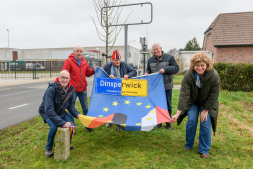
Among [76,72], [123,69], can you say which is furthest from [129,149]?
[76,72]

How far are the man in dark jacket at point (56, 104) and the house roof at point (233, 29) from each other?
20296mm

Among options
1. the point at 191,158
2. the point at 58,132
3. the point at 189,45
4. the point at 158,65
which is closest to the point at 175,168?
the point at 191,158

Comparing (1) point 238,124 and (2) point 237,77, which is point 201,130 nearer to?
(1) point 238,124

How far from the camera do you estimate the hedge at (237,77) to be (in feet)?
35.3

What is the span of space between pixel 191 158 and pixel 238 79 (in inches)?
339

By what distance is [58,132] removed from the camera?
3.65m

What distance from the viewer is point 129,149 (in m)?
4.23

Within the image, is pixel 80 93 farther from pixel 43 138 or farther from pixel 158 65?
pixel 158 65

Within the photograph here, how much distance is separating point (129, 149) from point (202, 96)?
1735 mm

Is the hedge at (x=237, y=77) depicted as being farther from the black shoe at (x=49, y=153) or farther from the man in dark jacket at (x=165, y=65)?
the black shoe at (x=49, y=153)

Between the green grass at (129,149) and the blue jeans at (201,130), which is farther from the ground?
the blue jeans at (201,130)

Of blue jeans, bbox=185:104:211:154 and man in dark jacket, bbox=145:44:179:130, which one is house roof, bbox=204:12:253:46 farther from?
blue jeans, bbox=185:104:211:154

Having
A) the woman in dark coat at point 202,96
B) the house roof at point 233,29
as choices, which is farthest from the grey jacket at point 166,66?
the house roof at point 233,29

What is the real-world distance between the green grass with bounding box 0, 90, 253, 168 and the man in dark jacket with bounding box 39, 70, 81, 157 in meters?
0.54
